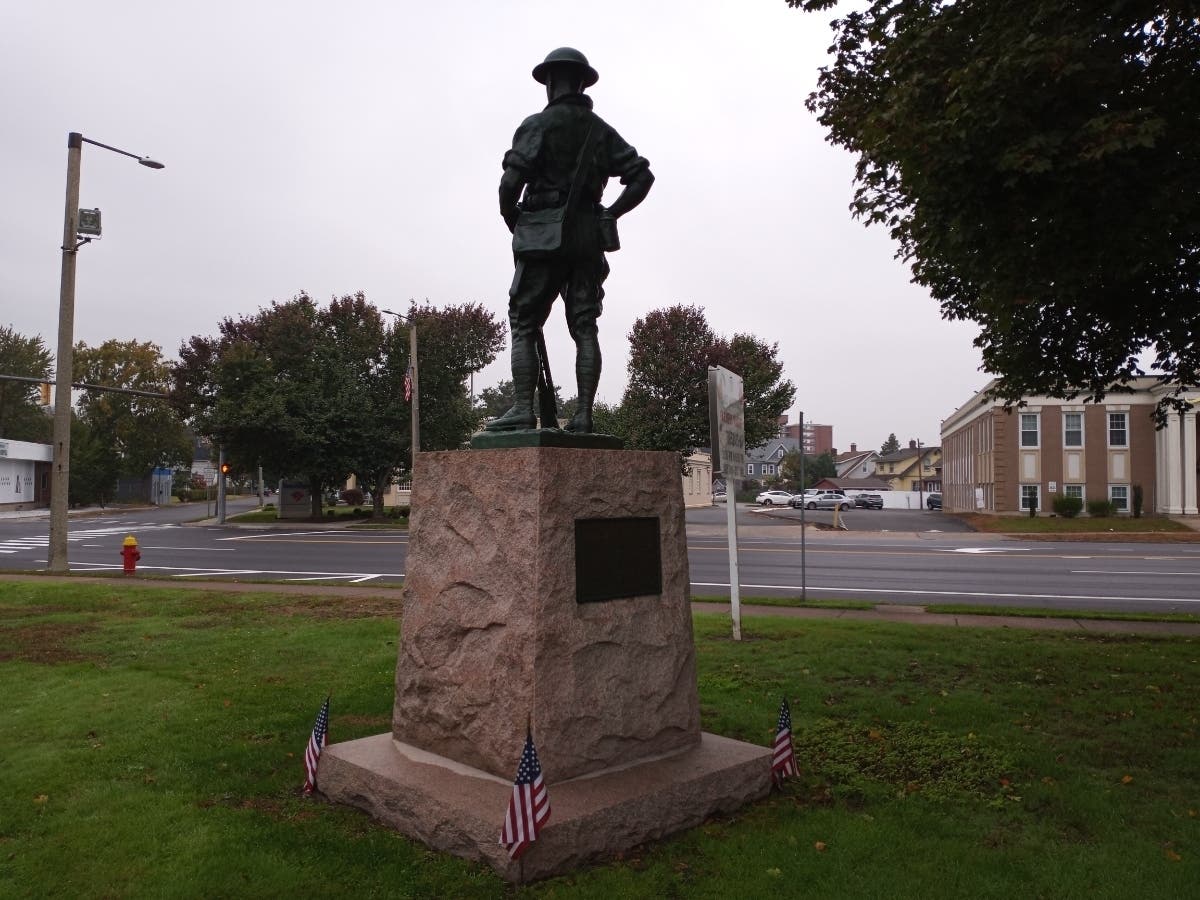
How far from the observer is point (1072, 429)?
148 ft

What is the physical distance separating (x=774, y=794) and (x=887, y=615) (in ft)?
24.3

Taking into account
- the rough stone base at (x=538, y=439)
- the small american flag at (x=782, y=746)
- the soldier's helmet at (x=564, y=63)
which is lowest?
the small american flag at (x=782, y=746)

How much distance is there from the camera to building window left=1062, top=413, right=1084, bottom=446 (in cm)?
4497

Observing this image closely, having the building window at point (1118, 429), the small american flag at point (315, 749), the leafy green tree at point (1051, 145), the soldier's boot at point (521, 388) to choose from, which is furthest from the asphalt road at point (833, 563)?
the building window at point (1118, 429)

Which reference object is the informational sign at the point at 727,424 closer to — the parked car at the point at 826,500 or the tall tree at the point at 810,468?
the parked car at the point at 826,500

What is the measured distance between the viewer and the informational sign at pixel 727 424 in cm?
974

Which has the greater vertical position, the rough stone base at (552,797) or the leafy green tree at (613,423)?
the leafy green tree at (613,423)

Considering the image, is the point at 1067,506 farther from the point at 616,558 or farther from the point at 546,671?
the point at 546,671

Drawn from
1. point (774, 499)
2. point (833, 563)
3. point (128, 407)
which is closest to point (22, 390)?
point (128, 407)

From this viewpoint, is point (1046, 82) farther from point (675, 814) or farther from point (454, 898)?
point (454, 898)

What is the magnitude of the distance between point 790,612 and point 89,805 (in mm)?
8883

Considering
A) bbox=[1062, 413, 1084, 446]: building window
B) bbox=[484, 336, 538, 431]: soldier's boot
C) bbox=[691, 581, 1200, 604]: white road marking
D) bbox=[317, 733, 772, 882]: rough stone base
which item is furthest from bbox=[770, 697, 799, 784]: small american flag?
bbox=[1062, 413, 1084, 446]: building window

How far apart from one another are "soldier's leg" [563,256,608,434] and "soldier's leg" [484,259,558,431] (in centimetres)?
15

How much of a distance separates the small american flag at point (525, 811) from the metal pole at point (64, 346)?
16744 mm
